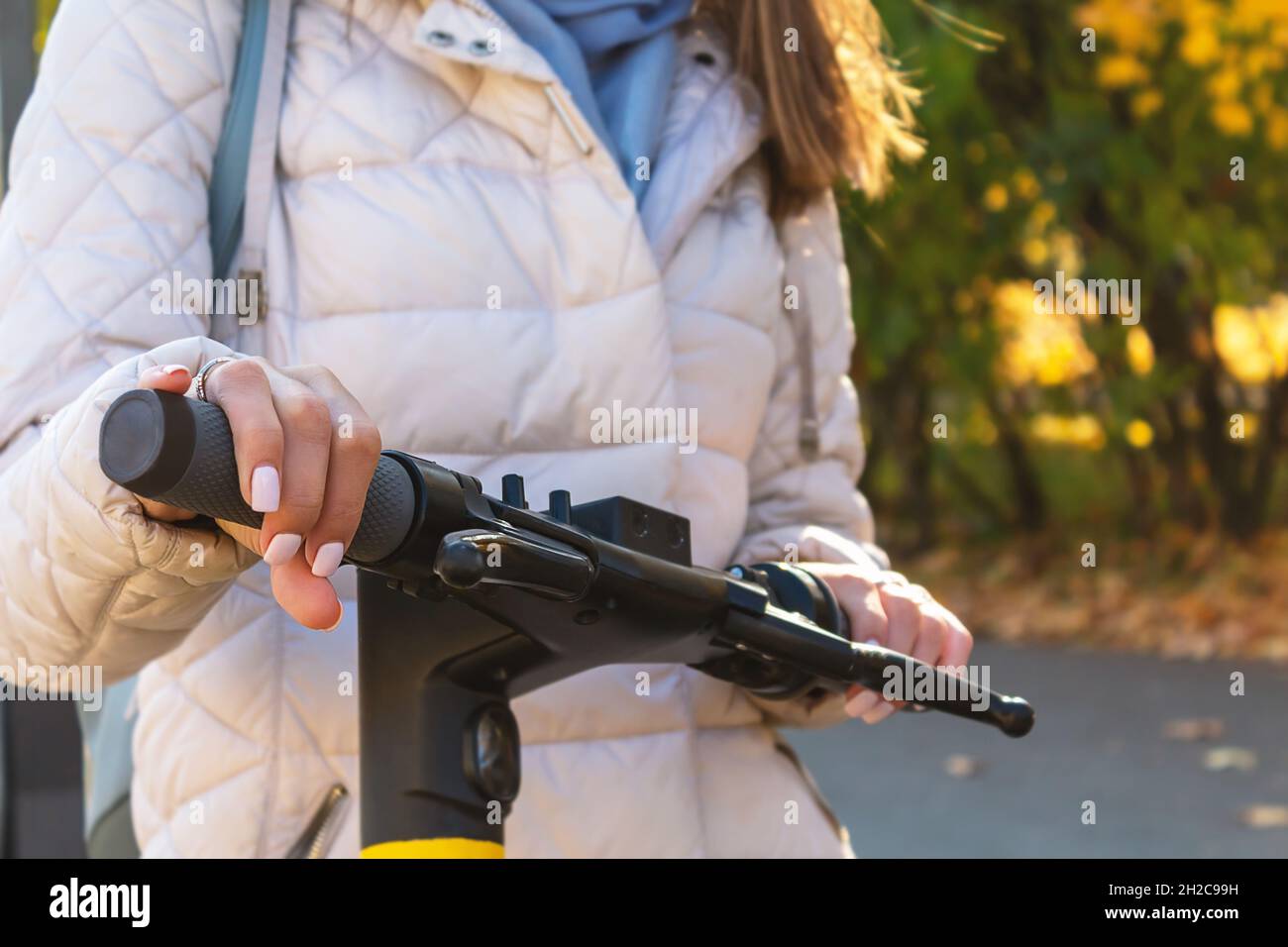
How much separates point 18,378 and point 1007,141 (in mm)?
6631

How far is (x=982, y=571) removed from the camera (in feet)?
29.3

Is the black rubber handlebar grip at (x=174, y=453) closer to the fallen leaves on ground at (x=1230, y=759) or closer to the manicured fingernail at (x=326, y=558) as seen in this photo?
the manicured fingernail at (x=326, y=558)

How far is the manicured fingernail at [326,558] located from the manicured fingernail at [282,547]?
1 centimetres

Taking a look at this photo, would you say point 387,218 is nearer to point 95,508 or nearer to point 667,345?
point 667,345

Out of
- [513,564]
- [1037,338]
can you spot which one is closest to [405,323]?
[513,564]

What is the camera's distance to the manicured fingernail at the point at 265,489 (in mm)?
838

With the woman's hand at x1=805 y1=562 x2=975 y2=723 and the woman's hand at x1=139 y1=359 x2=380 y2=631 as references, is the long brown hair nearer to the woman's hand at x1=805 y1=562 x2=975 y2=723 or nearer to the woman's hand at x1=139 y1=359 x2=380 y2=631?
the woman's hand at x1=805 y1=562 x2=975 y2=723

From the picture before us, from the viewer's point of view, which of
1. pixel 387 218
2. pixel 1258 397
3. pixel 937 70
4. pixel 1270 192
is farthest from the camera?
pixel 1258 397

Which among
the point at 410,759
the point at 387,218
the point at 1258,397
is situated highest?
the point at 1258,397

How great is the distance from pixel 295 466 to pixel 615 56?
1028mm

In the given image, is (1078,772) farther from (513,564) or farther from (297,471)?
(297,471)

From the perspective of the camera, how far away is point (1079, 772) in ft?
17.5
